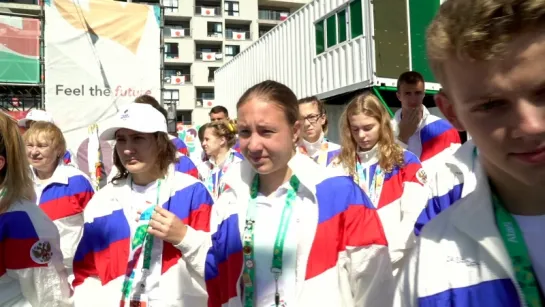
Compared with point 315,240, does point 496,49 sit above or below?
above

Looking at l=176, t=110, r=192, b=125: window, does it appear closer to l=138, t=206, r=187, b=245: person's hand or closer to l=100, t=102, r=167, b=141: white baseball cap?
l=100, t=102, r=167, b=141: white baseball cap

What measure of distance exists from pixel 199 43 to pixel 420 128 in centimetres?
4311

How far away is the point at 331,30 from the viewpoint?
1241 centimetres

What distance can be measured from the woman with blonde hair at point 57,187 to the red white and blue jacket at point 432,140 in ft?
9.47

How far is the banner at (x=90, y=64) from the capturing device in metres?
7.46

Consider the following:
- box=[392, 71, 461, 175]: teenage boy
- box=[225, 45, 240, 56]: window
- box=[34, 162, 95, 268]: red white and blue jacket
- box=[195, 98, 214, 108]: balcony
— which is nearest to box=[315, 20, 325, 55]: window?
box=[392, 71, 461, 175]: teenage boy

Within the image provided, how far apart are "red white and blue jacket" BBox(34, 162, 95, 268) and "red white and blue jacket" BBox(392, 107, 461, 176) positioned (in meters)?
2.88

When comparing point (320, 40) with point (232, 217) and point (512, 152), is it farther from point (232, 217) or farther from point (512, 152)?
point (512, 152)

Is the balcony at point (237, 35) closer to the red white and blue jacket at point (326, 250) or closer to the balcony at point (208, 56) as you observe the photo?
the balcony at point (208, 56)

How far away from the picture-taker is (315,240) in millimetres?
2016

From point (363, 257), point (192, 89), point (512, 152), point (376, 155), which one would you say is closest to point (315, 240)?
point (363, 257)

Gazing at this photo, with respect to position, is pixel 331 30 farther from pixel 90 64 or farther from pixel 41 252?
pixel 41 252

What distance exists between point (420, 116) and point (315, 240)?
2.38 meters

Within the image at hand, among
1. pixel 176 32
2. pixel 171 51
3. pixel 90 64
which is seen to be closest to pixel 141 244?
pixel 90 64
